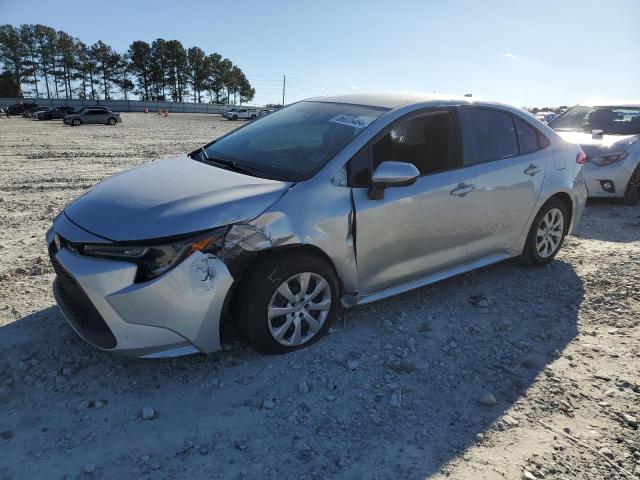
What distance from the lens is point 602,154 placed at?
7.80 m

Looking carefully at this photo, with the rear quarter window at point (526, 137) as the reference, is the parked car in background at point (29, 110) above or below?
below

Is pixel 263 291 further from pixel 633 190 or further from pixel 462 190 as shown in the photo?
pixel 633 190

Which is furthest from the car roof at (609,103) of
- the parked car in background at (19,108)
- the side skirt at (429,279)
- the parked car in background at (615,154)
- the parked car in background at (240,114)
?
the parked car in background at (19,108)

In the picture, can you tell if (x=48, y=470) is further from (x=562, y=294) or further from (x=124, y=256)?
(x=562, y=294)

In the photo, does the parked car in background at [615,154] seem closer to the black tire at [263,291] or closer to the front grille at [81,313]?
the black tire at [263,291]

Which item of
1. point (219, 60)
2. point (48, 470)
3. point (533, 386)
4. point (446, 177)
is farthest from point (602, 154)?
point (219, 60)

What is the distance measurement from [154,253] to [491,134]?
3009mm

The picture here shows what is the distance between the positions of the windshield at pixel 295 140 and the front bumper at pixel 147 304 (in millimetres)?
935

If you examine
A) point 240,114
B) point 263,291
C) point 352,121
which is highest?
point 352,121

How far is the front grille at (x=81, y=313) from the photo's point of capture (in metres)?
2.89

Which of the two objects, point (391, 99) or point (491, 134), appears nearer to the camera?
point (391, 99)

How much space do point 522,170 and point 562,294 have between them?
1.17 metres

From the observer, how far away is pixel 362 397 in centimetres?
302

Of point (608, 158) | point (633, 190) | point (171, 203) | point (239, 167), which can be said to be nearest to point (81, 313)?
point (171, 203)
